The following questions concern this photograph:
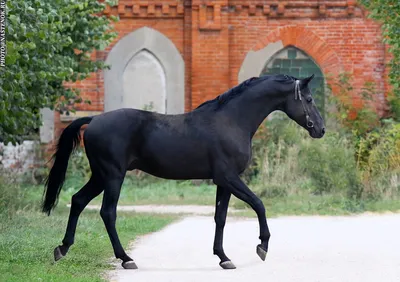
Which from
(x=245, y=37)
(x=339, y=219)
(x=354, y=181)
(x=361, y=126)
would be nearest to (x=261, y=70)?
(x=245, y=37)

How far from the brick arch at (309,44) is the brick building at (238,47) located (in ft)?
0.08

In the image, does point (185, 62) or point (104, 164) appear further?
point (185, 62)

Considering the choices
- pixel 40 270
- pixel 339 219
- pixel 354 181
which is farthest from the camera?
pixel 354 181

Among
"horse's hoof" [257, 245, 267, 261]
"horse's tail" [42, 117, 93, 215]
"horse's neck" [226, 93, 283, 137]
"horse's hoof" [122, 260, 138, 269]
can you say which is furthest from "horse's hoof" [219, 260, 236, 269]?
"horse's tail" [42, 117, 93, 215]

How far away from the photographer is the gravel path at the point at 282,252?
9.62 metres

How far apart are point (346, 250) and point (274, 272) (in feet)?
7.06

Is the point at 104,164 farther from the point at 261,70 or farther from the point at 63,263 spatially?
the point at 261,70

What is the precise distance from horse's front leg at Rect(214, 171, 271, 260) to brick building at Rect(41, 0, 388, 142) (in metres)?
14.2

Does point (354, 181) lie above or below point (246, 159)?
below

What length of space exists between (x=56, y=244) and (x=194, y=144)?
2.41 meters

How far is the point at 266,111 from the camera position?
35.2 ft

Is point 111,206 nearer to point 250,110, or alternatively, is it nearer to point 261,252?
point 261,252

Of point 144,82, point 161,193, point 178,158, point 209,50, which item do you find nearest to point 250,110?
point 178,158

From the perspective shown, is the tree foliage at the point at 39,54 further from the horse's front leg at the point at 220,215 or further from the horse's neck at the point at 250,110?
the horse's front leg at the point at 220,215
